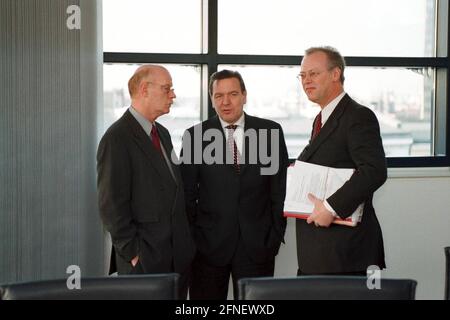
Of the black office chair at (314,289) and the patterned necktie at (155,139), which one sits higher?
the patterned necktie at (155,139)

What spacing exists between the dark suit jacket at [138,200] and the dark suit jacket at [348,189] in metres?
0.56

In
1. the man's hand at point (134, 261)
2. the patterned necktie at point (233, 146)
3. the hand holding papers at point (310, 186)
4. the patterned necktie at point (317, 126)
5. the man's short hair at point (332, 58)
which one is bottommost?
the man's hand at point (134, 261)

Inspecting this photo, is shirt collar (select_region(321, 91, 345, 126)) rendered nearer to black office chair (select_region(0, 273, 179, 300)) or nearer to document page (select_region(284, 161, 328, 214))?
document page (select_region(284, 161, 328, 214))

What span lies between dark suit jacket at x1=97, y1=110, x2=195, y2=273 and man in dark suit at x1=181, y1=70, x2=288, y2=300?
34 cm

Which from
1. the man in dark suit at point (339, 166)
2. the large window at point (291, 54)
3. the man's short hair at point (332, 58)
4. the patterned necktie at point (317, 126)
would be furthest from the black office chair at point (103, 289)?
the large window at point (291, 54)

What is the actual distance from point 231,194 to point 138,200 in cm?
54

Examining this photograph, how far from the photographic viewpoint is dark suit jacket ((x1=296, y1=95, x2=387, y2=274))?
251cm

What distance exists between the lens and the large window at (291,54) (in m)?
3.80

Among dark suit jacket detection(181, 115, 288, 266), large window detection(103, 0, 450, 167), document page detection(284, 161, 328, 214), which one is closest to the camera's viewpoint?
document page detection(284, 161, 328, 214)

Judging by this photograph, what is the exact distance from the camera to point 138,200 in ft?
8.68

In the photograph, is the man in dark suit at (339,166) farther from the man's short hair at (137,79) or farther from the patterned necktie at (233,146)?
the man's short hair at (137,79)

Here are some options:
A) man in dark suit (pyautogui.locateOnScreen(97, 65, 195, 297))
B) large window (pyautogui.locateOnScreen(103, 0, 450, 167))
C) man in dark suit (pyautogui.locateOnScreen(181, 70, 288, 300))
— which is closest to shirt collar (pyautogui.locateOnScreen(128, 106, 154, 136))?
man in dark suit (pyautogui.locateOnScreen(97, 65, 195, 297))
